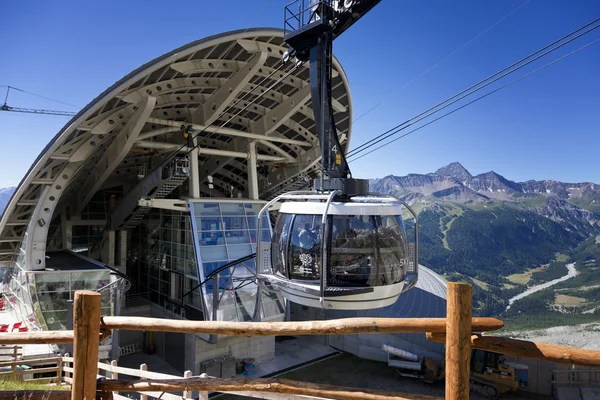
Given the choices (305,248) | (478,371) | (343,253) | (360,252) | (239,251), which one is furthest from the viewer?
(239,251)

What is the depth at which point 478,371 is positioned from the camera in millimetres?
18125

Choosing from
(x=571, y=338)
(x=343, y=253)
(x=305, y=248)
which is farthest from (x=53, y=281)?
(x=571, y=338)

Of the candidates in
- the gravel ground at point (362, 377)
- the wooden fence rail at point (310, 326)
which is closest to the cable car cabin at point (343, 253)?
the wooden fence rail at point (310, 326)

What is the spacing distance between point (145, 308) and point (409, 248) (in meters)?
21.8

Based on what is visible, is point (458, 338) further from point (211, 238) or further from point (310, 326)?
point (211, 238)

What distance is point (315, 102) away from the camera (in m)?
9.17

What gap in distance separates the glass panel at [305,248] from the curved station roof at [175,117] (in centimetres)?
739

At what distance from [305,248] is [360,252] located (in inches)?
44.0

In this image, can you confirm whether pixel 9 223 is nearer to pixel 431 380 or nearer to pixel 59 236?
pixel 59 236

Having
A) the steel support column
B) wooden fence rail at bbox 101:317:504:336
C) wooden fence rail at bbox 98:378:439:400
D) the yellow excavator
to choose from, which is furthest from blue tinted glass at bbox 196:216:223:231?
wooden fence rail at bbox 101:317:504:336

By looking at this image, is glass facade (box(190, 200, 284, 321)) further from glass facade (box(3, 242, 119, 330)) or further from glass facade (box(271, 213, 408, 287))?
glass facade (box(271, 213, 408, 287))

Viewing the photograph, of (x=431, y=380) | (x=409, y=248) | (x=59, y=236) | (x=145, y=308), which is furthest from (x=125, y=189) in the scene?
(x=409, y=248)

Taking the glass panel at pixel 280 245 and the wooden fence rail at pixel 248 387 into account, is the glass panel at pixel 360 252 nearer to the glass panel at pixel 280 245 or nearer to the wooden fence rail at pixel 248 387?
the glass panel at pixel 280 245

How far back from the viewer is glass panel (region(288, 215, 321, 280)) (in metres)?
7.63
